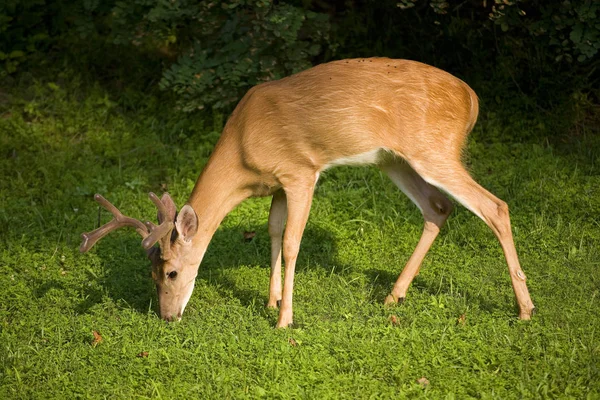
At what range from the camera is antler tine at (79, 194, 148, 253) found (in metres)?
5.68

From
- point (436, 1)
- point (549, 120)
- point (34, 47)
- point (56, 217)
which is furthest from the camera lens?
point (34, 47)

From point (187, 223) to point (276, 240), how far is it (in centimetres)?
80

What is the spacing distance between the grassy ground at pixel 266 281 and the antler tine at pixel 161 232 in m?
0.51

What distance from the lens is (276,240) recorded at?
6555 millimetres

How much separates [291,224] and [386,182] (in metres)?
2.13

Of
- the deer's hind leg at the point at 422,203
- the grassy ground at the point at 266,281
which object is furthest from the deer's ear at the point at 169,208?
the deer's hind leg at the point at 422,203

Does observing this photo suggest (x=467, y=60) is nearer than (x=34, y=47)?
Yes

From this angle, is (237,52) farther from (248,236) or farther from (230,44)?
(248,236)

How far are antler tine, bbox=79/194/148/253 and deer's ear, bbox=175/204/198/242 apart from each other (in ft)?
0.76

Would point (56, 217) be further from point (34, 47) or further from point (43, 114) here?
point (34, 47)

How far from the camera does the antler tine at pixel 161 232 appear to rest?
5707 millimetres

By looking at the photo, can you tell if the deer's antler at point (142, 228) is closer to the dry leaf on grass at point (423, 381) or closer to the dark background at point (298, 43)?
the dry leaf on grass at point (423, 381)

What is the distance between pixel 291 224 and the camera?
611cm

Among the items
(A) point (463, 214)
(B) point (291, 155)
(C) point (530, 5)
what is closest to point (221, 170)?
(B) point (291, 155)
